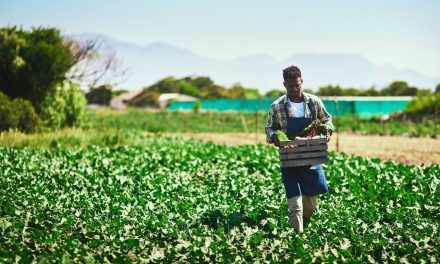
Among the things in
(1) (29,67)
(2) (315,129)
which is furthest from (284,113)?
(1) (29,67)

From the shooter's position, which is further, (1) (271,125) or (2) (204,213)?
(2) (204,213)

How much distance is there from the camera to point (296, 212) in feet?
21.7

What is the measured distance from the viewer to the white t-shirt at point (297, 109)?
6.65 m

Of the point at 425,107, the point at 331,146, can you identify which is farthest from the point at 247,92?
the point at 331,146

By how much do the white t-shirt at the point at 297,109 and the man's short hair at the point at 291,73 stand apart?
1.12 feet

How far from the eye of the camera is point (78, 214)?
770 centimetres

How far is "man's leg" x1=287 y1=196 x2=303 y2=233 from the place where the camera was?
6566 millimetres

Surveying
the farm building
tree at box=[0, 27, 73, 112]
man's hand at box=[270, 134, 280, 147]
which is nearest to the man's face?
man's hand at box=[270, 134, 280, 147]

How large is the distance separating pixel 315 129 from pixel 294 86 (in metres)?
0.60

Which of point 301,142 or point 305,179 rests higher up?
point 301,142

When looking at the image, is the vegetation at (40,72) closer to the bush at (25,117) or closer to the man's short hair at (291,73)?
the bush at (25,117)

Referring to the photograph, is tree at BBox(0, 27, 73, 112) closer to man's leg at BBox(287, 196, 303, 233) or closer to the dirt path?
the dirt path

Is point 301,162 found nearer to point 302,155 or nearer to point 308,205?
point 302,155

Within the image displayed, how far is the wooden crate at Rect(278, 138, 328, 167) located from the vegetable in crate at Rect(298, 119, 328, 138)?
0.42ft
